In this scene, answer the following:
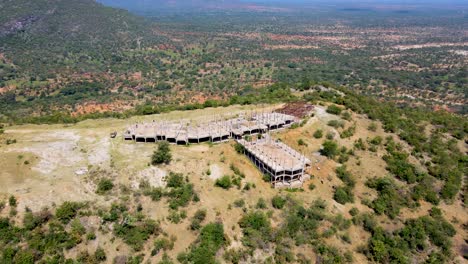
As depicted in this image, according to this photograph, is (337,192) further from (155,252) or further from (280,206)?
(155,252)

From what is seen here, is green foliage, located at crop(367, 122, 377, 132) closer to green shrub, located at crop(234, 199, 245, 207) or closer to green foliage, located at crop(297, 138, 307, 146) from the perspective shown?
green foliage, located at crop(297, 138, 307, 146)

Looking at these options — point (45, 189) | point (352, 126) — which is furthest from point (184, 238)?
point (352, 126)

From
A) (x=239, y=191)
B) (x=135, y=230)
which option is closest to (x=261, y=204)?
(x=239, y=191)

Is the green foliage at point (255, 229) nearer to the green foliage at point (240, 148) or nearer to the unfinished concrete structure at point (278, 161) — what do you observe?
the unfinished concrete structure at point (278, 161)

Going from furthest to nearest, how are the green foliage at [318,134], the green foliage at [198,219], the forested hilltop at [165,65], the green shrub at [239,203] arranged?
the forested hilltop at [165,65]
the green foliage at [318,134]
the green shrub at [239,203]
the green foliage at [198,219]

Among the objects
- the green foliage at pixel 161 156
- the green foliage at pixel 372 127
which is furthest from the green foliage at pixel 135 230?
the green foliage at pixel 372 127

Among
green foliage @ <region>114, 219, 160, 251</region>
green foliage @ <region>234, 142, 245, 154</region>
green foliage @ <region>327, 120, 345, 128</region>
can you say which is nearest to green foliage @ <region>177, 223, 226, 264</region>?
green foliage @ <region>114, 219, 160, 251</region>
